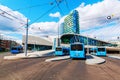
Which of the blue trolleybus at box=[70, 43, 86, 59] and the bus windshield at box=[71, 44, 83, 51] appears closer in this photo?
the blue trolleybus at box=[70, 43, 86, 59]

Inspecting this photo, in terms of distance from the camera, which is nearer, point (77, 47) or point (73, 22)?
point (77, 47)

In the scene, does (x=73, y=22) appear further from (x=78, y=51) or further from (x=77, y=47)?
(x=78, y=51)

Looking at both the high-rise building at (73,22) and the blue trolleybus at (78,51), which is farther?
the high-rise building at (73,22)

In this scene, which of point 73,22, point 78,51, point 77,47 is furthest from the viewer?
point 73,22

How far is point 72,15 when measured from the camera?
171875 millimetres

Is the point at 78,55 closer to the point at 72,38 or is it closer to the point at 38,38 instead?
the point at 72,38

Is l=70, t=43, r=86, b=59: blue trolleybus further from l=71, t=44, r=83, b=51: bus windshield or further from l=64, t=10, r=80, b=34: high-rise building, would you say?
l=64, t=10, r=80, b=34: high-rise building

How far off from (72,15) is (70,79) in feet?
546

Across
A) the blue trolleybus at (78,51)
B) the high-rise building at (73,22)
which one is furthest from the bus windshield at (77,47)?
the high-rise building at (73,22)

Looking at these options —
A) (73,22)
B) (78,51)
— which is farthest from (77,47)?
(73,22)

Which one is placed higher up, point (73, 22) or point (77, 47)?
point (73, 22)

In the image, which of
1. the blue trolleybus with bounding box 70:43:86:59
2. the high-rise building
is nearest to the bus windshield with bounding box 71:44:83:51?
the blue trolleybus with bounding box 70:43:86:59

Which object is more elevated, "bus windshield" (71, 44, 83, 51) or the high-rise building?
the high-rise building

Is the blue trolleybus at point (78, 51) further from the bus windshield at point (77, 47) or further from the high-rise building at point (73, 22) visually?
the high-rise building at point (73, 22)
